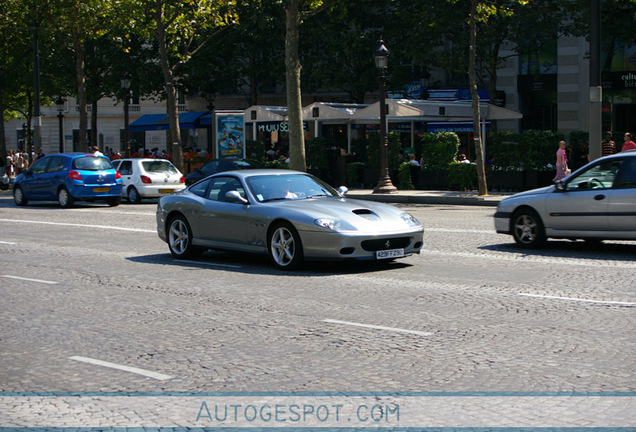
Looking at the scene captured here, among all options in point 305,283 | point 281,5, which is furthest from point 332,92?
point 305,283

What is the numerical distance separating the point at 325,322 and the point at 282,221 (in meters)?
3.71

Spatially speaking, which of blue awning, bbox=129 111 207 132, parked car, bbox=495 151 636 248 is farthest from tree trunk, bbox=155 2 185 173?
parked car, bbox=495 151 636 248

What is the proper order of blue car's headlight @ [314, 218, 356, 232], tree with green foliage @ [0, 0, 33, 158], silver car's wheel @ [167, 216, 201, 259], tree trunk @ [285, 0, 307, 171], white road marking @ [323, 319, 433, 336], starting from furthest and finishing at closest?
tree with green foliage @ [0, 0, 33, 158]
tree trunk @ [285, 0, 307, 171]
silver car's wheel @ [167, 216, 201, 259]
blue car's headlight @ [314, 218, 356, 232]
white road marking @ [323, 319, 433, 336]

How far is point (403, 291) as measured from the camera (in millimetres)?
9922

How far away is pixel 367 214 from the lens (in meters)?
11.8

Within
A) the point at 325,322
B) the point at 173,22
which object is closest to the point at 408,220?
the point at 325,322

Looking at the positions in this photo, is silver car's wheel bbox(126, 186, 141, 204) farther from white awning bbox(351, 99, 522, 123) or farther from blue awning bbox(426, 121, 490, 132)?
blue awning bbox(426, 121, 490, 132)

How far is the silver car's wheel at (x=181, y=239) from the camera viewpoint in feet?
44.0

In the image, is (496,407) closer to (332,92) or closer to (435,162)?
(435,162)

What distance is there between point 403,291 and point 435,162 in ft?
67.5

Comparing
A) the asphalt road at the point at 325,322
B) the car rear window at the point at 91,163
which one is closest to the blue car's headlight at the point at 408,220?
the asphalt road at the point at 325,322

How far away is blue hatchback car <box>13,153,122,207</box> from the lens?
85.3 feet

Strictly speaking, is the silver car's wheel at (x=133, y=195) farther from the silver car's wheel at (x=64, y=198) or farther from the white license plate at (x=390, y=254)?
the white license plate at (x=390, y=254)

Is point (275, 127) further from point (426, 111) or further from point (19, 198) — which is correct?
point (19, 198)
